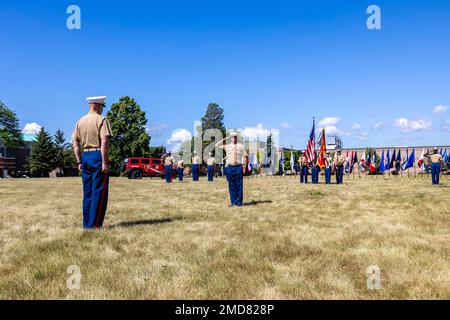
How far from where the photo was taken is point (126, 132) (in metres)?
58.4

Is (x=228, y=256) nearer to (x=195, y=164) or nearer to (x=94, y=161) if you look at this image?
(x=94, y=161)

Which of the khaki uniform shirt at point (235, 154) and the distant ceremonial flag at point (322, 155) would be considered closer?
the khaki uniform shirt at point (235, 154)

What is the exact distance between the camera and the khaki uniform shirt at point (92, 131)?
6.66 m

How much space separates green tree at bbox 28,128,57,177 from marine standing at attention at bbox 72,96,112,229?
67207mm

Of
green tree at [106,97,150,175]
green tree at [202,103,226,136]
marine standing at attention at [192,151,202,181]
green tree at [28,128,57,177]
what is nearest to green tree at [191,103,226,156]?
green tree at [202,103,226,136]

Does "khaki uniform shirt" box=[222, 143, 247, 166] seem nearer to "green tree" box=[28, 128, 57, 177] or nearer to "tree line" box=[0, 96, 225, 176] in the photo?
"tree line" box=[0, 96, 225, 176]

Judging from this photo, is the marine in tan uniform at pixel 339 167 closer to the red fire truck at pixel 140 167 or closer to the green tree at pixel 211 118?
the red fire truck at pixel 140 167

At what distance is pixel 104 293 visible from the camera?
11.1 feet

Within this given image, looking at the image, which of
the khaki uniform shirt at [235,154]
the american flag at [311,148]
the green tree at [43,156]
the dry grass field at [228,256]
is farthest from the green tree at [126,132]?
the dry grass field at [228,256]

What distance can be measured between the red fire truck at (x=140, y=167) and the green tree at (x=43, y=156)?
1480 inches

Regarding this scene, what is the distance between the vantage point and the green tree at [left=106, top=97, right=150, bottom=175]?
5766 centimetres

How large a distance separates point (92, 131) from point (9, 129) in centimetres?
8437
